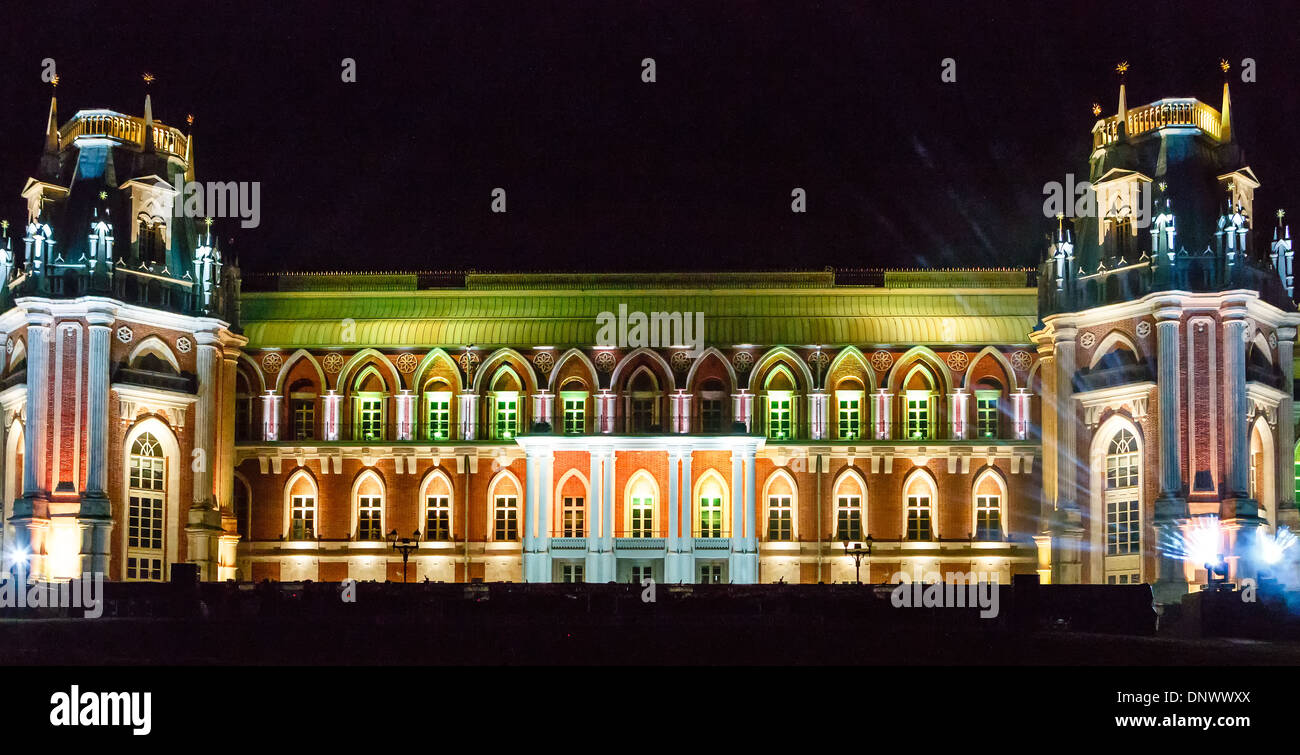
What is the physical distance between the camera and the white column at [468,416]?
284 ft

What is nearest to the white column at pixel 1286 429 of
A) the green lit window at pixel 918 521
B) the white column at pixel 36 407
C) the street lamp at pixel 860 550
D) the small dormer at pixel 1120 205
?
the small dormer at pixel 1120 205

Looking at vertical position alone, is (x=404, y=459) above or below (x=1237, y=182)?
below

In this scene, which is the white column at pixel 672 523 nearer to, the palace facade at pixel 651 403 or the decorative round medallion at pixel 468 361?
the palace facade at pixel 651 403

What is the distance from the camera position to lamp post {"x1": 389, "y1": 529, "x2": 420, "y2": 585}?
249ft

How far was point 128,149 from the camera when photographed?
79.9 m

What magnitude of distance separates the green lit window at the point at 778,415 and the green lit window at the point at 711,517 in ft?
14.1

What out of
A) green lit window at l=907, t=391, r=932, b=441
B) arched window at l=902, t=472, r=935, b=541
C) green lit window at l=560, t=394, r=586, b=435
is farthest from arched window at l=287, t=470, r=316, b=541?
green lit window at l=907, t=391, r=932, b=441

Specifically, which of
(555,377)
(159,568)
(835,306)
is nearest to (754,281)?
(835,306)

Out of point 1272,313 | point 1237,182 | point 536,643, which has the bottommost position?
point 536,643

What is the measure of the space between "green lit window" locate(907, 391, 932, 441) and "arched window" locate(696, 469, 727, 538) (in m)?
8.95

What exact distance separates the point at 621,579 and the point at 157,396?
2040 cm

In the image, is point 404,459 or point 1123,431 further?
point 404,459
